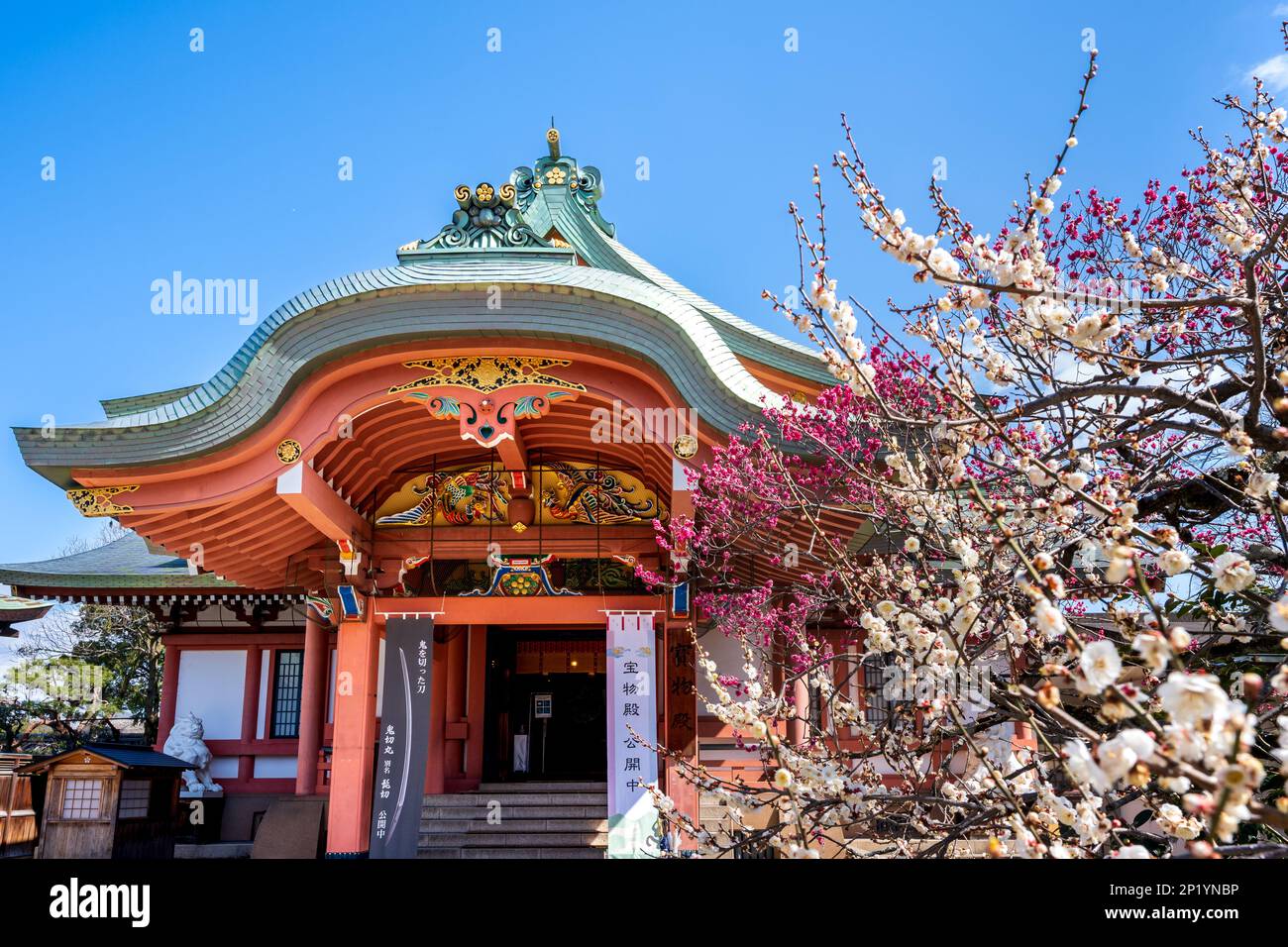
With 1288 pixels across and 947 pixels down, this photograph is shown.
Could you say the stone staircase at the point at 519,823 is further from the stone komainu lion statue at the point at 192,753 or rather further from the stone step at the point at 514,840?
the stone komainu lion statue at the point at 192,753

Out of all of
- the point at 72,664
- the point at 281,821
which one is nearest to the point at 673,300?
the point at 281,821

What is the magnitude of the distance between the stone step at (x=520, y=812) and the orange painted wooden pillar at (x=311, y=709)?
5.24ft

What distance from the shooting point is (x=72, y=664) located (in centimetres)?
2023

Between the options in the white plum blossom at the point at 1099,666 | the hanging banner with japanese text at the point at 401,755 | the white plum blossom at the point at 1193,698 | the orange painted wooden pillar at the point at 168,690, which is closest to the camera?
the white plum blossom at the point at 1193,698

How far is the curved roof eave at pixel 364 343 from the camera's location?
24.7 feet

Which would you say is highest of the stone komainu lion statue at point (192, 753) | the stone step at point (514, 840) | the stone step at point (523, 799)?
the stone komainu lion statue at point (192, 753)

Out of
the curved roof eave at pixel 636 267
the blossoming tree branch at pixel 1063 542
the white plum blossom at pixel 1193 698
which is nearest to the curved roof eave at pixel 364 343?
the blossoming tree branch at pixel 1063 542

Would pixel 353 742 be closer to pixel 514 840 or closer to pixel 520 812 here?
pixel 514 840

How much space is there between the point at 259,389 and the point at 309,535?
8.18 feet

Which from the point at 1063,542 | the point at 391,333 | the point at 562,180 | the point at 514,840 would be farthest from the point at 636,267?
the point at 1063,542

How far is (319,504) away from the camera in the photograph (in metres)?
8.38

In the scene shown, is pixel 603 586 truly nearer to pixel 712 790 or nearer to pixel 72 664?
pixel 712 790

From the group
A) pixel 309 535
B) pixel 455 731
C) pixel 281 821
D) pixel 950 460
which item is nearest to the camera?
pixel 950 460
